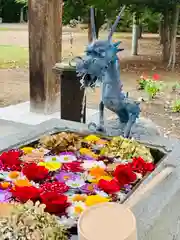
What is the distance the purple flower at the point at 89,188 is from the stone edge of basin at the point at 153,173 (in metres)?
0.19

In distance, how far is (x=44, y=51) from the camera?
420 cm

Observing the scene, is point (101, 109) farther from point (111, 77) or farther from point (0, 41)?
point (0, 41)

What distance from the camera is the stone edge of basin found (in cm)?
134

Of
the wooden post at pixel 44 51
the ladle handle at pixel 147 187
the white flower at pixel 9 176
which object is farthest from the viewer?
the wooden post at pixel 44 51

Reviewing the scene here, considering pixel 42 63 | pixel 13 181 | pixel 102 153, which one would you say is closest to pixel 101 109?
pixel 102 153

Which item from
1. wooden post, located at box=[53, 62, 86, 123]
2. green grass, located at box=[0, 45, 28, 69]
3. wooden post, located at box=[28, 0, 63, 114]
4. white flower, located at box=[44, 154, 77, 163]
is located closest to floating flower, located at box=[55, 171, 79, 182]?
white flower, located at box=[44, 154, 77, 163]

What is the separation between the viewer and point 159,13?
29.9 feet

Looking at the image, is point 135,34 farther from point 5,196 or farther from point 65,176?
point 5,196

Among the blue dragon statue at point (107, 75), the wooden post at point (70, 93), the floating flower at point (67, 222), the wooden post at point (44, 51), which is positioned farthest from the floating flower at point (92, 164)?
the wooden post at point (44, 51)

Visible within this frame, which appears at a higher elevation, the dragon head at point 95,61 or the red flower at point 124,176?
the dragon head at point 95,61

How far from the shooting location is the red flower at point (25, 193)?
144 cm

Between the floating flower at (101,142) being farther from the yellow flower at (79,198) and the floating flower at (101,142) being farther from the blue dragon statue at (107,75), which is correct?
the yellow flower at (79,198)

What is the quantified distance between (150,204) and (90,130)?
33.2 inches

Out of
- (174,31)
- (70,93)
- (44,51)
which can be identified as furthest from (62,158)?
(174,31)
